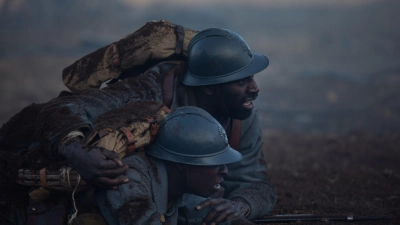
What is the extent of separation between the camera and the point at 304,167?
32.3ft

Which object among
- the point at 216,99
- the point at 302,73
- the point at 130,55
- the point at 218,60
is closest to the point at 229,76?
the point at 218,60

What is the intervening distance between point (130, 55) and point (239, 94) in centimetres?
110

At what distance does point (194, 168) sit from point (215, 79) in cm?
121

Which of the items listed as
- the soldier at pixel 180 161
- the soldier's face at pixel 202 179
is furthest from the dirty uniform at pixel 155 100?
the soldier's face at pixel 202 179

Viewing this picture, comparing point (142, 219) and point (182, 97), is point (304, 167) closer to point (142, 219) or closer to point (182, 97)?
point (182, 97)

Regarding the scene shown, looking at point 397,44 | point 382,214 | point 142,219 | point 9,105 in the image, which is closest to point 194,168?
point 142,219

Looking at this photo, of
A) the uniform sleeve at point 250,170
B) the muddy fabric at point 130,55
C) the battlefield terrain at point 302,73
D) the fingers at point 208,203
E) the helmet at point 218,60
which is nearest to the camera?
the fingers at point 208,203

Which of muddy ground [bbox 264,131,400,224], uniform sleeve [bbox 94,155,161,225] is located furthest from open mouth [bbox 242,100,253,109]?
uniform sleeve [bbox 94,155,161,225]

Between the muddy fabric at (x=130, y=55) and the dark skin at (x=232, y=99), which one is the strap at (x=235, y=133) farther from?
the muddy fabric at (x=130, y=55)

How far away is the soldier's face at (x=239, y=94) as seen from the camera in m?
5.47

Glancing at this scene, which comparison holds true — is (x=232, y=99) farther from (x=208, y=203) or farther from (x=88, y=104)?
(x=88, y=104)

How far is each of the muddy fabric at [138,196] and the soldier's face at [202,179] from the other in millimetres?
188

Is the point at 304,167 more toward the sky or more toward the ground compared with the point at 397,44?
more toward the sky

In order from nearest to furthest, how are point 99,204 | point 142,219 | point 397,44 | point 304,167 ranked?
1. point 142,219
2. point 99,204
3. point 304,167
4. point 397,44
